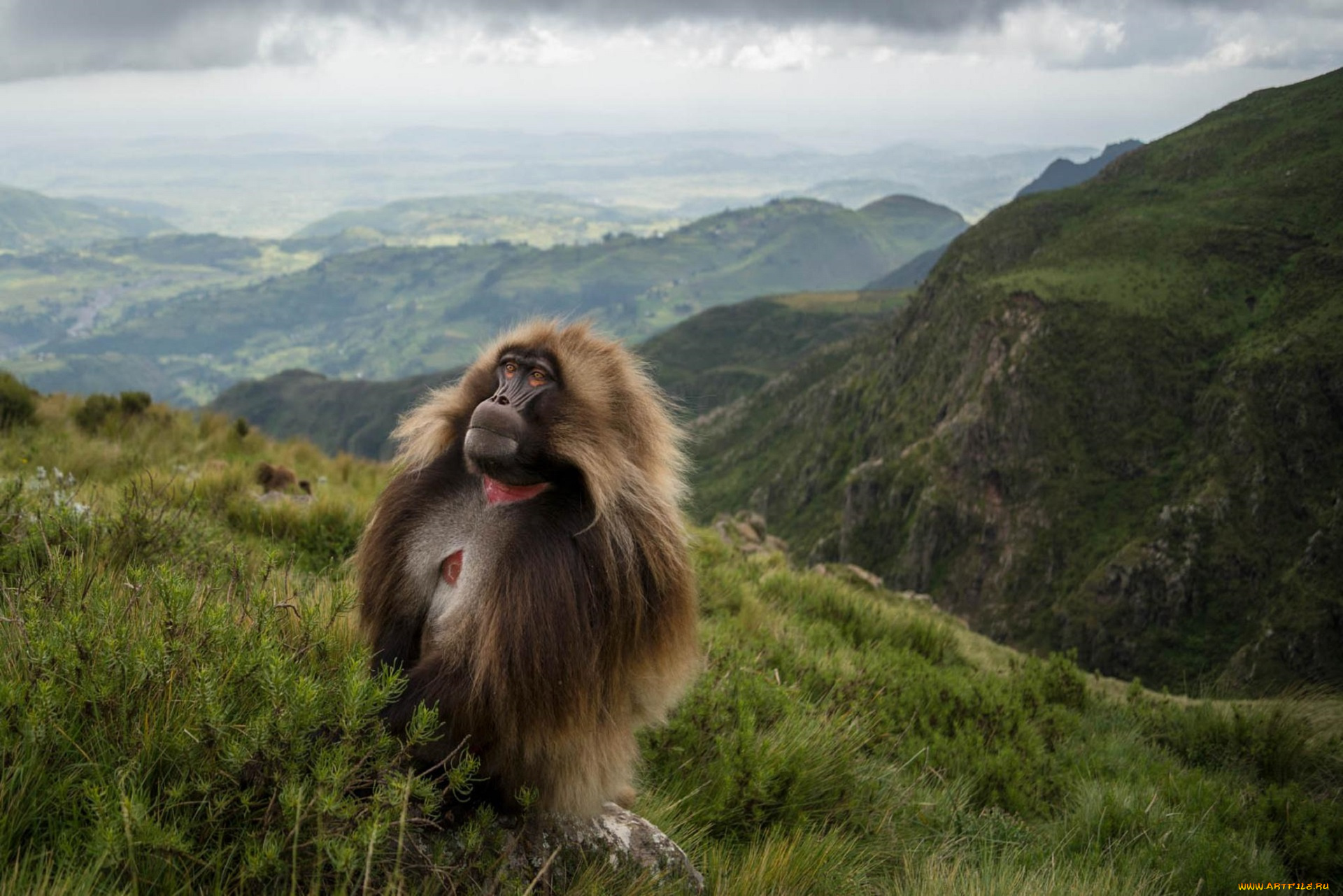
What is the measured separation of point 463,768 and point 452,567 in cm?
97

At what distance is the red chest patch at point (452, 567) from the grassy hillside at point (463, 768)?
0.43 m

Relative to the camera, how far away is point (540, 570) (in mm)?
3066

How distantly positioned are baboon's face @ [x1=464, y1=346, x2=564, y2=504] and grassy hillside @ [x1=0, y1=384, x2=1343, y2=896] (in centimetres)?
79

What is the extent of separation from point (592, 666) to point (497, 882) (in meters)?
0.77

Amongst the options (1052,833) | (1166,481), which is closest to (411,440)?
(1052,833)

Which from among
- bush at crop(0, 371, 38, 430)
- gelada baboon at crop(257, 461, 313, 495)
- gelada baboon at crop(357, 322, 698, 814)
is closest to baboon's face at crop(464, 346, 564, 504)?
gelada baboon at crop(357, 322, 698, 814)

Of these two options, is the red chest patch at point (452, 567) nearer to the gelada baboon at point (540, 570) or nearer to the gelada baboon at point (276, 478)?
the gelada baboon at point (540, 570)

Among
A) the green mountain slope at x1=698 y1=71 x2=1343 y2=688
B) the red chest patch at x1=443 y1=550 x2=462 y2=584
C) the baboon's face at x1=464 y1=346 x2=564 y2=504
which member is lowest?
the green mountain slope at x1=698 y1=71 x2=1343 y2=688

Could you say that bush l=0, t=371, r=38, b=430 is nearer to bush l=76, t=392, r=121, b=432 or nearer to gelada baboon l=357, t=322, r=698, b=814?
bush l=76, t=392, r=121, b=432

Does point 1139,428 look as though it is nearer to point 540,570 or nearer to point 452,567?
point 452,567

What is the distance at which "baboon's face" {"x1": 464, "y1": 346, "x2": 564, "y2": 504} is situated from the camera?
10.6 ft

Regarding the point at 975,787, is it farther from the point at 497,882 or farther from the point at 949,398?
the point at 949,398

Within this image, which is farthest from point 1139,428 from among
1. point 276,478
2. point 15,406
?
point 15,406

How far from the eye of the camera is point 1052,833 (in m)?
5.14
